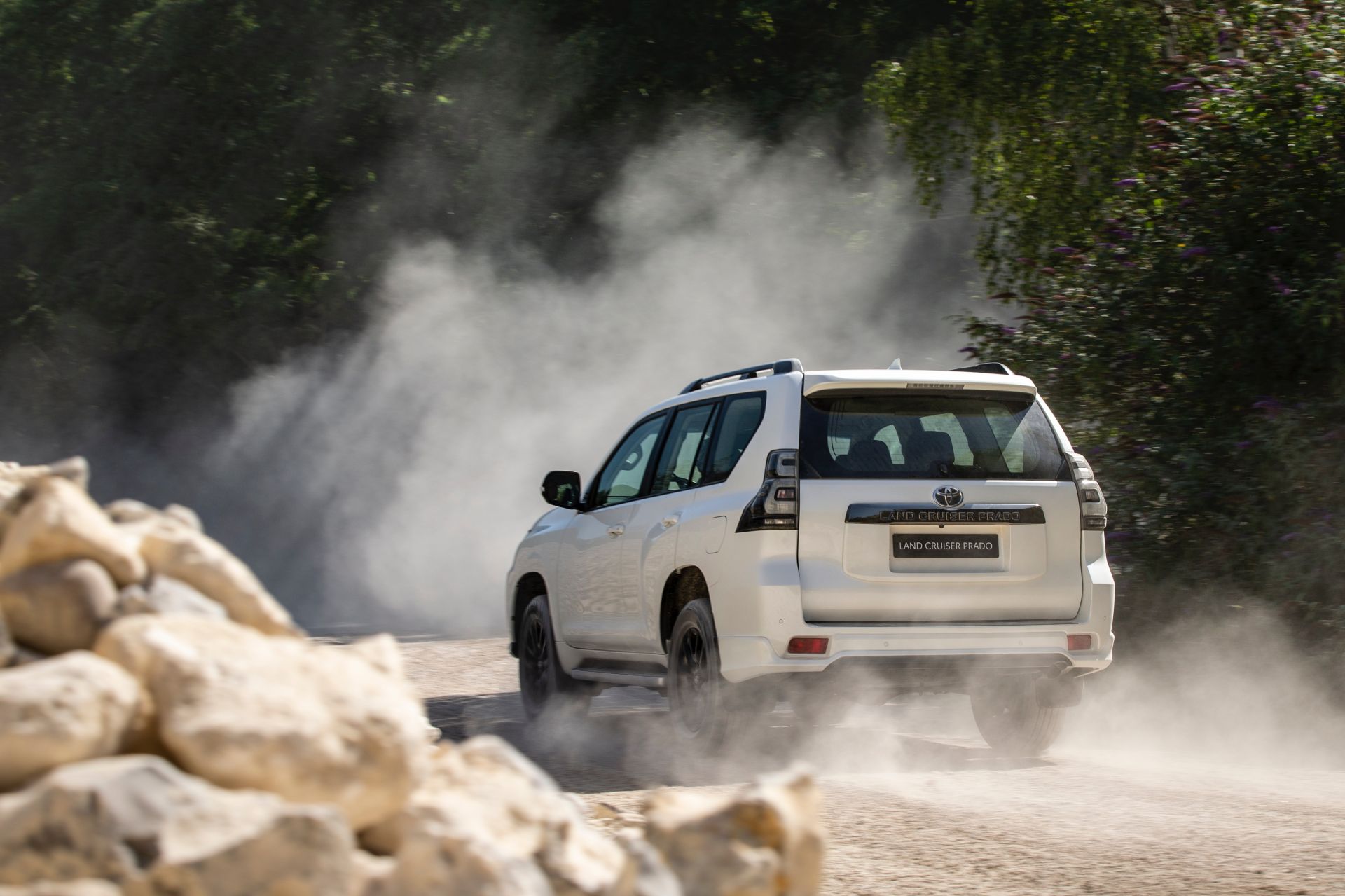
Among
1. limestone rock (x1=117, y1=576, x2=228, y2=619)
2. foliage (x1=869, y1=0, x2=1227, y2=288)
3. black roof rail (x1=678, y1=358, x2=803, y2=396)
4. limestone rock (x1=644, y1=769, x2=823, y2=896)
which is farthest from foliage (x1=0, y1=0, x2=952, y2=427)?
limestone rock (x1=644, y1=769, x2=823, y2=896)

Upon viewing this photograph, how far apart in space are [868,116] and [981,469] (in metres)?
16.5

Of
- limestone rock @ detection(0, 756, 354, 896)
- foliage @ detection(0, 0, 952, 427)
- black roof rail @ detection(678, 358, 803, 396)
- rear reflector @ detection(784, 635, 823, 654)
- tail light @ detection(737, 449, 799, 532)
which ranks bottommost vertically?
limestone rock @ detection(0, 756, 354, 896)

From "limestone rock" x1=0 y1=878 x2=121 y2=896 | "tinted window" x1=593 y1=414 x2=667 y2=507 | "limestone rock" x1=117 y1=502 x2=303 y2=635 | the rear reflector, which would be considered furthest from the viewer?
"tinted window" x1=593 y1=414 x2=667 y2=507

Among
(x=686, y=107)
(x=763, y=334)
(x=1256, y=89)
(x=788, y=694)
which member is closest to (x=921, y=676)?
(x=788, y=694)

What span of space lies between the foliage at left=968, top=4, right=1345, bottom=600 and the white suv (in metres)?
2.35

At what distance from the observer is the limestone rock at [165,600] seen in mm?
4078

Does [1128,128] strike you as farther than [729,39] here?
No

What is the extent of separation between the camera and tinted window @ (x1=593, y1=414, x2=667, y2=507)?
9.51 metres

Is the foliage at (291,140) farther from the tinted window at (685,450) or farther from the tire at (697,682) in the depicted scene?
the tire at (697,682)

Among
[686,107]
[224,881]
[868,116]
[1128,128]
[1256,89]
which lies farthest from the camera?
[686,107]

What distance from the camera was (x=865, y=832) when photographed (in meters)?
6.54

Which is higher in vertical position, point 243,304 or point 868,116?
point 868,116

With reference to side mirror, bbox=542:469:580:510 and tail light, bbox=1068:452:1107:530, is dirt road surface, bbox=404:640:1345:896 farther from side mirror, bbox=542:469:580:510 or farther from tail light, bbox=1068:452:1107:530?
side mirror, bbox=542:469:580:510

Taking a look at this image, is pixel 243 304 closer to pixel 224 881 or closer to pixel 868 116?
pixel 868 116
